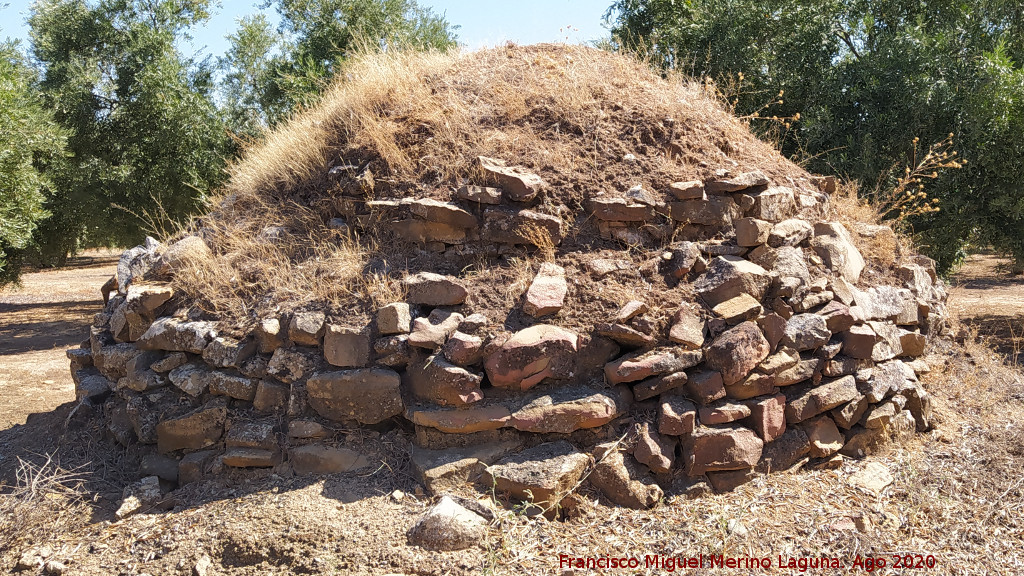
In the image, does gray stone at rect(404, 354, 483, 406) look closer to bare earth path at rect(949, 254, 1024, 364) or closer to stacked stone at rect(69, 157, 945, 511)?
stacked stone at rect(69, 157, 945, 511)

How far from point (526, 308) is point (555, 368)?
39 centimetres

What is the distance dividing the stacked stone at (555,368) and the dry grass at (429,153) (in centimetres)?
21

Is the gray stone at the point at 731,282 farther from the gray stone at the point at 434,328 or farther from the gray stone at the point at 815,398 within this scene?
the gray stone at the point at 434,328

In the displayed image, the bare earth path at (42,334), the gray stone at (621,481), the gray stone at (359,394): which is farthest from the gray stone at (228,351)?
the bare earth path at (42,334)

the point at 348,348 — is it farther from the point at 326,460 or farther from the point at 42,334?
the point at 42,334

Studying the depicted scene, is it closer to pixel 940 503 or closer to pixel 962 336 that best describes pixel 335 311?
pixel 940 503

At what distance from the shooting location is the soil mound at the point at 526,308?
3.65 meters

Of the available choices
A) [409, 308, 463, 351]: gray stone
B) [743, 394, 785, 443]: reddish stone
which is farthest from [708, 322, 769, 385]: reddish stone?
[409, 308, 463, 351]: gray stone

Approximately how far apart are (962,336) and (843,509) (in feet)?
9.62

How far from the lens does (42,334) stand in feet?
33.9

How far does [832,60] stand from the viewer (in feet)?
23.9

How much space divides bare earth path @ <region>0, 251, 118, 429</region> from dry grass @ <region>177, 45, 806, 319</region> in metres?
2.64

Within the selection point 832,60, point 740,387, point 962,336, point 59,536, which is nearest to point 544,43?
point 832,60

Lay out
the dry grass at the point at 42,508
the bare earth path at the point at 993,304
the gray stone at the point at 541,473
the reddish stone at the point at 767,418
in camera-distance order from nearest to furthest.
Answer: the gray stone at the point at 541,473 < the dry grass at the point at 42,508 < the reddish stone at the point at 767,418 < the bare earth path at the point at 993,304
